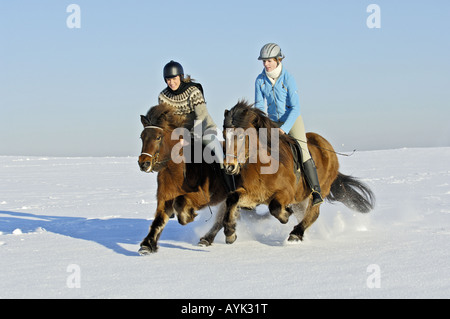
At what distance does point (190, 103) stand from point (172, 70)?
0.49 m

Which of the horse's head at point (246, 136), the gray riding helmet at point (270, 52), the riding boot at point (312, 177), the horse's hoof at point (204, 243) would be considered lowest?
the horse's hoof at point (204, 243)

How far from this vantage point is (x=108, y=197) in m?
14.4

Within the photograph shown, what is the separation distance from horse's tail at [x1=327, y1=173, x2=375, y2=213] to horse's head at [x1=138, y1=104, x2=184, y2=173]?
140 inches

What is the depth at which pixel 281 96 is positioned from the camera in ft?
23.3

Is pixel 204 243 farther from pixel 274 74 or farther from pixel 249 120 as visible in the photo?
pixel 274 74

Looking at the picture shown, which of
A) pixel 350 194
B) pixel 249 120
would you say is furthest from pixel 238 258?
pixel 350 194

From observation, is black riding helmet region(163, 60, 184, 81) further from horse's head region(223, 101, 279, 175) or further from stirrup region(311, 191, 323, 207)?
stirrup region(311, 191, 323, 207)

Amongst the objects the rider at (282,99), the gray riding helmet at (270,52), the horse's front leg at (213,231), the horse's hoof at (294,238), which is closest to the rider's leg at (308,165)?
the rider at (282,99)

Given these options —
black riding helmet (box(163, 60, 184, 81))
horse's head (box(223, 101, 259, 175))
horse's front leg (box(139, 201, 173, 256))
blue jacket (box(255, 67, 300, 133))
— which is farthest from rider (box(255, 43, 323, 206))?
horse's front leg (box(139, 201, 173, 256))

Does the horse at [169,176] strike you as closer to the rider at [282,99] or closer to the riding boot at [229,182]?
the riding boot at [229,182]

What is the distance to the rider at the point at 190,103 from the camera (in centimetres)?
655
